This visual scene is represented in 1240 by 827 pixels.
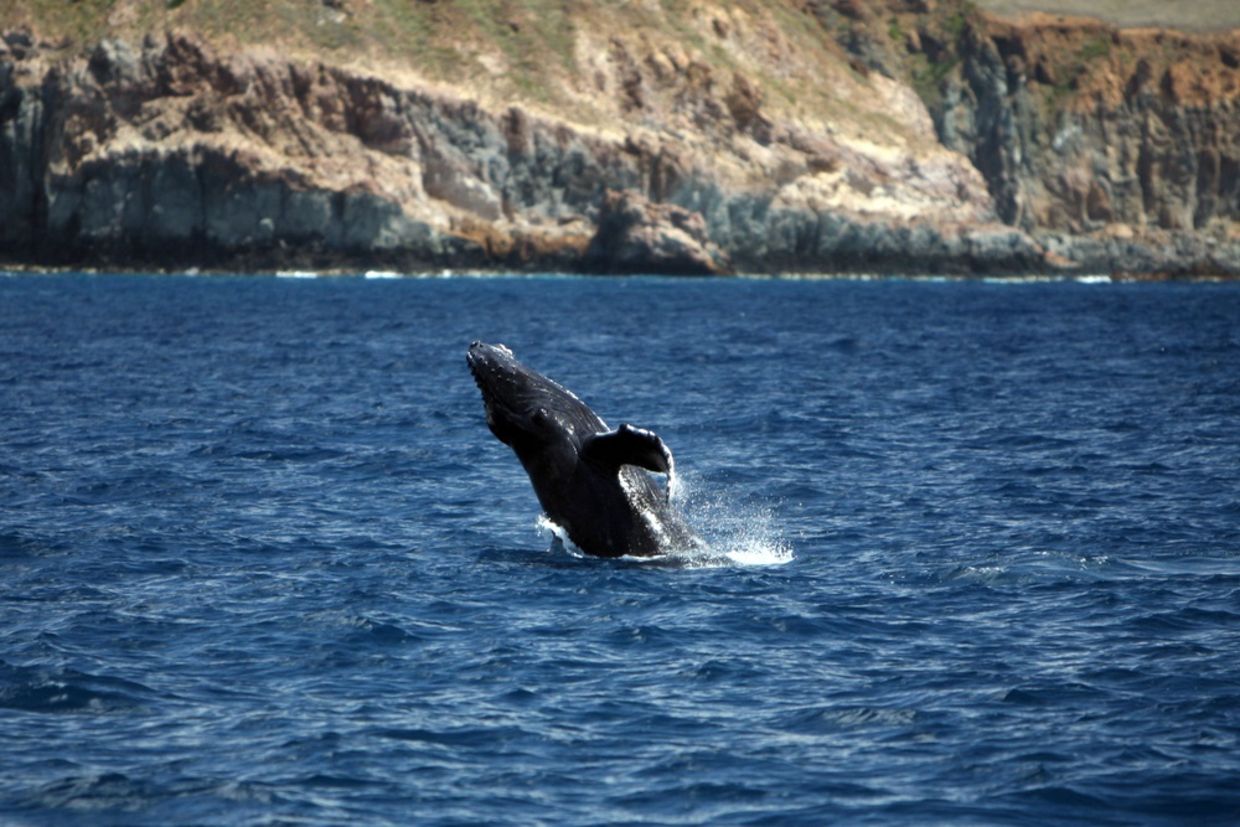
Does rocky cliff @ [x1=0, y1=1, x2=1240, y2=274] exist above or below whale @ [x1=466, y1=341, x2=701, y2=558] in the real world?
→ above

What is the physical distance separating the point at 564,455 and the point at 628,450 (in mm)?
1345

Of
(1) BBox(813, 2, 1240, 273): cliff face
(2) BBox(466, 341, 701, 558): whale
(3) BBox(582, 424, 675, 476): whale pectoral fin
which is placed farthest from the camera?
(1) BBox(813, 2, 1240, 273): cliff face

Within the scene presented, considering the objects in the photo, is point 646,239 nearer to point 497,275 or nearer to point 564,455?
point 497,275

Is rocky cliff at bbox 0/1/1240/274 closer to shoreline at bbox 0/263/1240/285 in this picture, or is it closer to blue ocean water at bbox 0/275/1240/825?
shoreline at bbox 0/263/1240/285

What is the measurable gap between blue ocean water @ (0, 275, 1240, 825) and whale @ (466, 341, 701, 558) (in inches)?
22.7

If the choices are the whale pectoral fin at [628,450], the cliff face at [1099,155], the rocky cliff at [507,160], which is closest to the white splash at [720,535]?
the whale pectoral fin at [628,450]

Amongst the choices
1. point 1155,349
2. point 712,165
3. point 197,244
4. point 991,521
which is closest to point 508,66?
point 712,165

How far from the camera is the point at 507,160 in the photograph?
489 feet

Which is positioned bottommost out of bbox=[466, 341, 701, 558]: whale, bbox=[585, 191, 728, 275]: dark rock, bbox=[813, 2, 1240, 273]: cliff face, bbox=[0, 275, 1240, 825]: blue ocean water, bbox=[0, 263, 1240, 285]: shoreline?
bbox=[0, 275, 1240, 825]: blue ocean water

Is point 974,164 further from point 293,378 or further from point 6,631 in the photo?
point 6,631

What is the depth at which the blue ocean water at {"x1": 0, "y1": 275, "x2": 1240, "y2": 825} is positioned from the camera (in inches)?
464

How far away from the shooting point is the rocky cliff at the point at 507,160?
137750 mm

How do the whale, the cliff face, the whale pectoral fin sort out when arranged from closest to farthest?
the whale pectoral fin → the whale → the cliff face

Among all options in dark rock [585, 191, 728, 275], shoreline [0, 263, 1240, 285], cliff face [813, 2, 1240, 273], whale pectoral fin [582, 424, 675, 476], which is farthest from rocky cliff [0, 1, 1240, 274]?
whale pectoral fin [582, 424, 675, 476]
